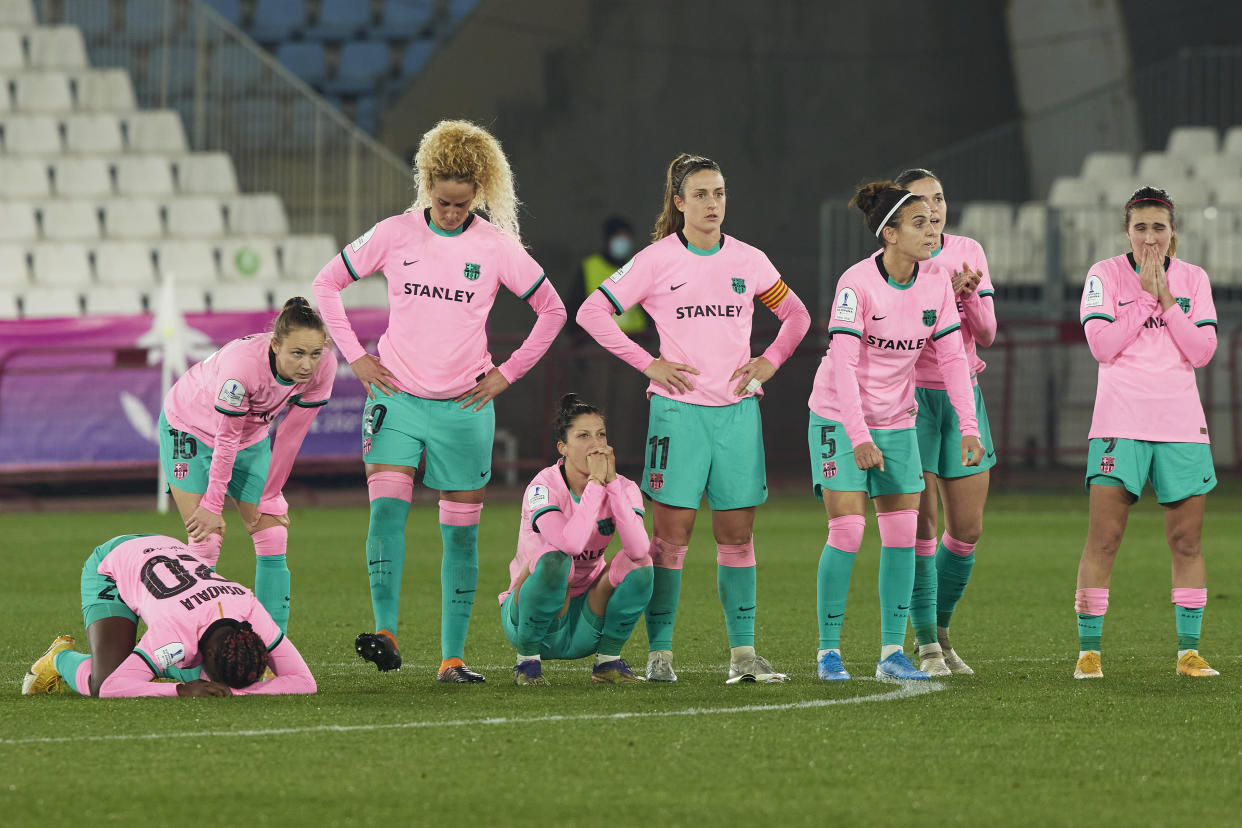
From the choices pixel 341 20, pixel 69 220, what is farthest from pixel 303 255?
pixel 341 20

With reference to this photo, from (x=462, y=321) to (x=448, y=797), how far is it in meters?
2.84

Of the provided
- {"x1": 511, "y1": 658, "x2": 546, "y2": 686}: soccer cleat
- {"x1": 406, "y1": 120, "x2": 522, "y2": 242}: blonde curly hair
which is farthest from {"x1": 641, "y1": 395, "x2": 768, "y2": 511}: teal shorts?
{"x1": 406, "y1": 120, "x2": 522, "y2": 242}: blonde curly hair

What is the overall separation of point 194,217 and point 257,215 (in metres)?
0.71

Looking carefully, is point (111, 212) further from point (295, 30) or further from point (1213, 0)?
point (1213, 0)

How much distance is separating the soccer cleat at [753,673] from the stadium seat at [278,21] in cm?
1646

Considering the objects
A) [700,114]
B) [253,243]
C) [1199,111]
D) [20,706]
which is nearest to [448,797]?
[20,706]

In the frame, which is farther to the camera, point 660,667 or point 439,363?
point 439,363

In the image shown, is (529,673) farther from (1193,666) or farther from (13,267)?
(13,267)

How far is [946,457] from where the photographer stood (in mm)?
7109

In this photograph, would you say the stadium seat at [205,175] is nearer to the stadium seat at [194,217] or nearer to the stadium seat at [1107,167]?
the stadium seat at [194,217]

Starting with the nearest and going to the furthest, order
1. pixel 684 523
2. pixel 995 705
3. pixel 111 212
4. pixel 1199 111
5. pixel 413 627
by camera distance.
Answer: pixel 995 705 → pixel 684 523 → pixel 413 627 → pixel 111 212 → pixel 1199 111

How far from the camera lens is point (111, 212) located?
19.3m

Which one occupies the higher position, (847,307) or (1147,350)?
(847,307)

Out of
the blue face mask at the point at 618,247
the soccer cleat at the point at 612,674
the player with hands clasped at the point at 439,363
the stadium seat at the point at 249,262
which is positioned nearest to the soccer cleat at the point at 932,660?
the soccer cleat at the point at 612,674
